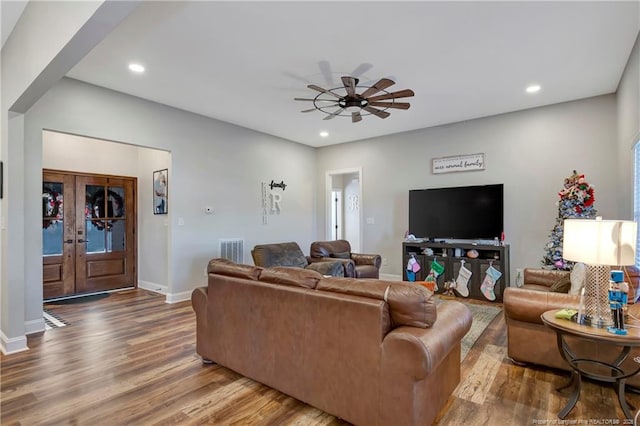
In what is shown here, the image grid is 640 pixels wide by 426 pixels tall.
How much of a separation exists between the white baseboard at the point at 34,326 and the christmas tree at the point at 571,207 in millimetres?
6123

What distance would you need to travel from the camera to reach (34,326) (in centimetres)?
356

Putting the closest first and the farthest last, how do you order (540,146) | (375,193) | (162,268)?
(540,146) < (162,268) < (375,193)

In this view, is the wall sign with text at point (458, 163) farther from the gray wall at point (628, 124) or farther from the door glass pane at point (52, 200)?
the door glass pane at point (52, 200)

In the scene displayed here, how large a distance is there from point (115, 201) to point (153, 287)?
1.69m

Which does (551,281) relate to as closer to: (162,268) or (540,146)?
(540,146)

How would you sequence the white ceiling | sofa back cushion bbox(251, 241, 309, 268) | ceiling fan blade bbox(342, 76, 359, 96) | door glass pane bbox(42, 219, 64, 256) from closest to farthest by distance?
the white ceiling → ceiling fan blade bbox(342, 76, 359, 96) → sofa back cushion bbox(251, 241, 309, 268) → door glass pane bbox(42, 219, 64, 256)

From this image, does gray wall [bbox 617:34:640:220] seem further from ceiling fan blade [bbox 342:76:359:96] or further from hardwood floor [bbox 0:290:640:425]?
ceiling fan blade [bbox 342:76:359:96]

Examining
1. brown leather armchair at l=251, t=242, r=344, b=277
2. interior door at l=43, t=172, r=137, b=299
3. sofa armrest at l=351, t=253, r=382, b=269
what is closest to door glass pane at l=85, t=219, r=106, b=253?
interior door at l=43, t=172, r=137, b=299

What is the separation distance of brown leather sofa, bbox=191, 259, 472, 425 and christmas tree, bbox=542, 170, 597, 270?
9.26 ft

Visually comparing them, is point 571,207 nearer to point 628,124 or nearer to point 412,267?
point 628,124

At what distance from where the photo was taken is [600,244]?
1.95 m

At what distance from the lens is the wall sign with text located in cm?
541

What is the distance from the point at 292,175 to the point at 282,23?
14.0ft

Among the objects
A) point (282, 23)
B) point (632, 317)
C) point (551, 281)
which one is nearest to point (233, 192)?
point (282, 23)
